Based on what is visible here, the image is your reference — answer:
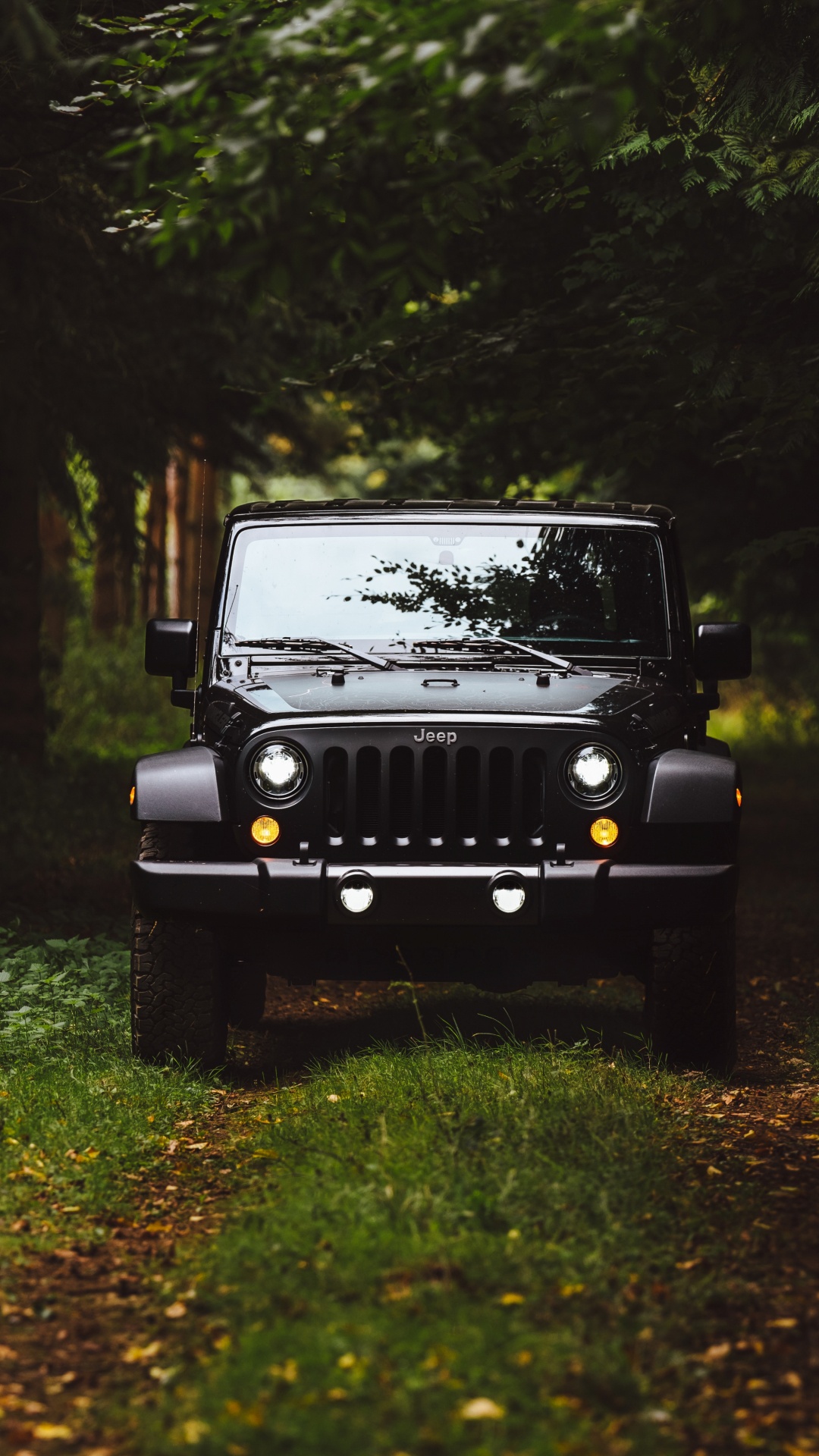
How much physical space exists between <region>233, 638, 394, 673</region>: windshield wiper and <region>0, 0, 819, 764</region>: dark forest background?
65cm

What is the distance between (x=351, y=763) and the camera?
5.51 meters

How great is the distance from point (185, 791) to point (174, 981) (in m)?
0.79

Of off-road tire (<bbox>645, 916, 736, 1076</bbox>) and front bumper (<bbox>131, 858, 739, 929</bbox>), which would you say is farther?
off-road tire (<bbox>645, 916, 736, 1076</bbox>)

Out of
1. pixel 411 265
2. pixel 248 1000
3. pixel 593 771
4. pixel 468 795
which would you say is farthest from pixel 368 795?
pixel 411 265

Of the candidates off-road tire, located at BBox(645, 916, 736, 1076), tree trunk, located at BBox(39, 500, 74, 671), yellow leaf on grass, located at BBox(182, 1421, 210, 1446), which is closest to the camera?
yellow leaf on grass, located at BBox(182, 1421, 210, 1446)

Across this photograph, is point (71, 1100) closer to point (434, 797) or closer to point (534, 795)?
point (434, 797)

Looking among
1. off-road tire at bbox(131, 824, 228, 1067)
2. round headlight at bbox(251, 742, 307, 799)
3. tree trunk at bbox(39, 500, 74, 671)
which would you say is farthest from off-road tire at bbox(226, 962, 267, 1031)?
tree trunk at bbox(39, 500, 74, 671)

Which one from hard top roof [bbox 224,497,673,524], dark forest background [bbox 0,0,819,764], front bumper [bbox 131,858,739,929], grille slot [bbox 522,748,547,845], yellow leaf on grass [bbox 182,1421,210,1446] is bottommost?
yellow leaf on grass [bbox 182,1421,210,1446]

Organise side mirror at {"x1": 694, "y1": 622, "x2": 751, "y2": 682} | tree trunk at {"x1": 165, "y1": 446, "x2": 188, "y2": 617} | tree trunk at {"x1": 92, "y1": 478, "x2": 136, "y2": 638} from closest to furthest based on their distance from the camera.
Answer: side mirror at {"x1": 694, "y1": 622, "x2": 751, "y2": 682} → tree trunk at {"x1": 92, "y1": 478, "x2": 136, "y2": 638} → tree trunk at {"x1": 165, "y1": 446, "x2": 188, "y2": 617}

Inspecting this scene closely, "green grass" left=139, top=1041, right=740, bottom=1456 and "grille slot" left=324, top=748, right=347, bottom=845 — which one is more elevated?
"grille slot" left=324, top=748, right=347, bottom=845

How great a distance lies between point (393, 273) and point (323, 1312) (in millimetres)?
2734

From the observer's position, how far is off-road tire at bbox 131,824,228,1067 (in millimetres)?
5766

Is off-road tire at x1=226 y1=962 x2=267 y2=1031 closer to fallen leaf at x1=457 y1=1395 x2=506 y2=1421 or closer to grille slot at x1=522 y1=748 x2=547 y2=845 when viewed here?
grille slot at x1=522 y1=748 x2=547 y2=845

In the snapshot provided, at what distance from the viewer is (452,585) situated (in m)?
6.44
